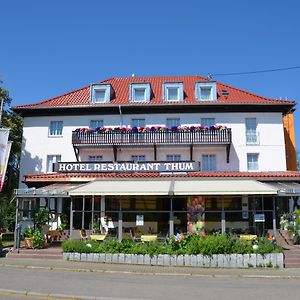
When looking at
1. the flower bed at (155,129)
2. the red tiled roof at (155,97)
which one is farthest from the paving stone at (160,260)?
the red tiled roof at (155,97)

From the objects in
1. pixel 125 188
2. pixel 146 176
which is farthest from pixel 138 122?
pixel 125 188

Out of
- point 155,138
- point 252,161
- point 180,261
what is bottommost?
point 180,261

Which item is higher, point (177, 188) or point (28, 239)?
point (177, 188)

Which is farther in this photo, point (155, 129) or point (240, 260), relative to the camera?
point (155, 129)

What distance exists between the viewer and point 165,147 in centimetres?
3338

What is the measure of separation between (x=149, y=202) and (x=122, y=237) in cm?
534

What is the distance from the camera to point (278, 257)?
18.3 m

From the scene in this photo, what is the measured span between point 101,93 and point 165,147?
24.7 feet

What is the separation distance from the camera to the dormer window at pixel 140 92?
3581cm

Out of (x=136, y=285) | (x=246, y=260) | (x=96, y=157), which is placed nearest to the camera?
(x=136, y=285)

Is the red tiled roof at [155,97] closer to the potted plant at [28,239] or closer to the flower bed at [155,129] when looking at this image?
the flower bed at [155,129]

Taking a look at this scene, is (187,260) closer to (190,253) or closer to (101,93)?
(190,253)

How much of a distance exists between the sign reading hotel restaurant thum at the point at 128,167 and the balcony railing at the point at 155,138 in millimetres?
4013

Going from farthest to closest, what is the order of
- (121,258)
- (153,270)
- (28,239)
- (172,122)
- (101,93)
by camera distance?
(101,93) < (172,122) < (28,239) < (121,258) < (153,270)
